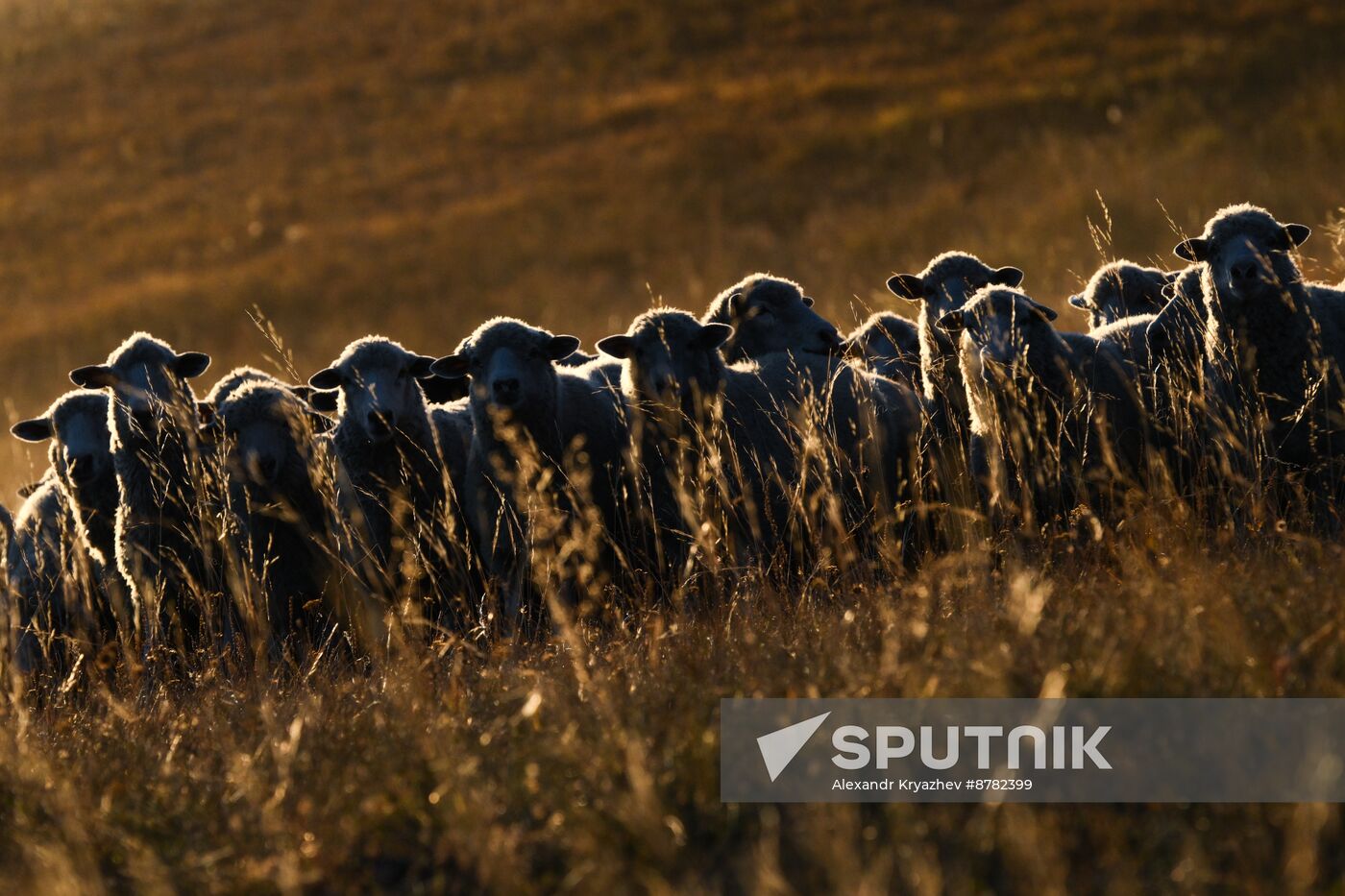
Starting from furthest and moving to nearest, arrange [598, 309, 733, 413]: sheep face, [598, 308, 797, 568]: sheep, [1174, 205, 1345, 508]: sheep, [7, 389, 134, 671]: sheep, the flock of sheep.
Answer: [7, 389, 134, 671]: sheep
[598, 309, 733, 413]: sheep face
[598, 308, 797, 568]: sheep
the flock of sheep
[1174, 205, 1345, 508]: sheep

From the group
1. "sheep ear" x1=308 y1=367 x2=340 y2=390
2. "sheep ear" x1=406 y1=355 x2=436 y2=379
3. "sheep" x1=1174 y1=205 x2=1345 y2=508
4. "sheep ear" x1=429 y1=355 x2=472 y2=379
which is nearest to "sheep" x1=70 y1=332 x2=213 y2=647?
"sheep ear" x1=308 y1=367 x2=340 y2=390

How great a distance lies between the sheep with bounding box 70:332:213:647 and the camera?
7.45 m

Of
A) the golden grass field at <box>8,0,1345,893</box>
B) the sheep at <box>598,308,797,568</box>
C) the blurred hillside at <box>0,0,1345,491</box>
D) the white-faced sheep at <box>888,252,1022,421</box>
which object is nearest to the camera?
the golden grass field at <box>8,0,1345,893</box>

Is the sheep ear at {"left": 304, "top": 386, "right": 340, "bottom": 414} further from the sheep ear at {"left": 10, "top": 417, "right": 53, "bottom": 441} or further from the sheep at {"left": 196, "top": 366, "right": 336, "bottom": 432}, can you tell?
the sheep ear at {"left": 10, "top": 417, "right": 53, "bottom": 441}

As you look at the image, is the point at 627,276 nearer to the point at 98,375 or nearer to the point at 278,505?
the point at 98,375

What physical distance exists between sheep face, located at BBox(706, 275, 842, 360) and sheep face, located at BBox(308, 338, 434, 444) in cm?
207

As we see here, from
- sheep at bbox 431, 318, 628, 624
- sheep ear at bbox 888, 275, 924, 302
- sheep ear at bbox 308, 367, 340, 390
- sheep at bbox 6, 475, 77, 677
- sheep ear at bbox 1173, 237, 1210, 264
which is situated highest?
sheep ear at bbox 1173, 237, 1210, 264

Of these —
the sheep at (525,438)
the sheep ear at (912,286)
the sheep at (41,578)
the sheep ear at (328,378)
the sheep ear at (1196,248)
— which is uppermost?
the sheep ear at (1196,248)

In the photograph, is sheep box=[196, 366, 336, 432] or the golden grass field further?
sheep box=[196, 366, 336, 432]

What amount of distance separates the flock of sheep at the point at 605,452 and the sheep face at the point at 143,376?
2 cm

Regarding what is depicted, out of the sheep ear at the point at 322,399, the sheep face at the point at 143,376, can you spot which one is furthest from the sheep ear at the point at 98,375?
the sheep ear at the point at 322,399

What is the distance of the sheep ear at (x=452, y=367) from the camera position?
766 cm

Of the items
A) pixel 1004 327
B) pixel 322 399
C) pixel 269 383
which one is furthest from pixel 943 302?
pixel 269 383

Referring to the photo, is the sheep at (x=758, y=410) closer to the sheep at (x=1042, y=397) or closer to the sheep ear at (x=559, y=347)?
the sheep ear at (x=559, y=347)
